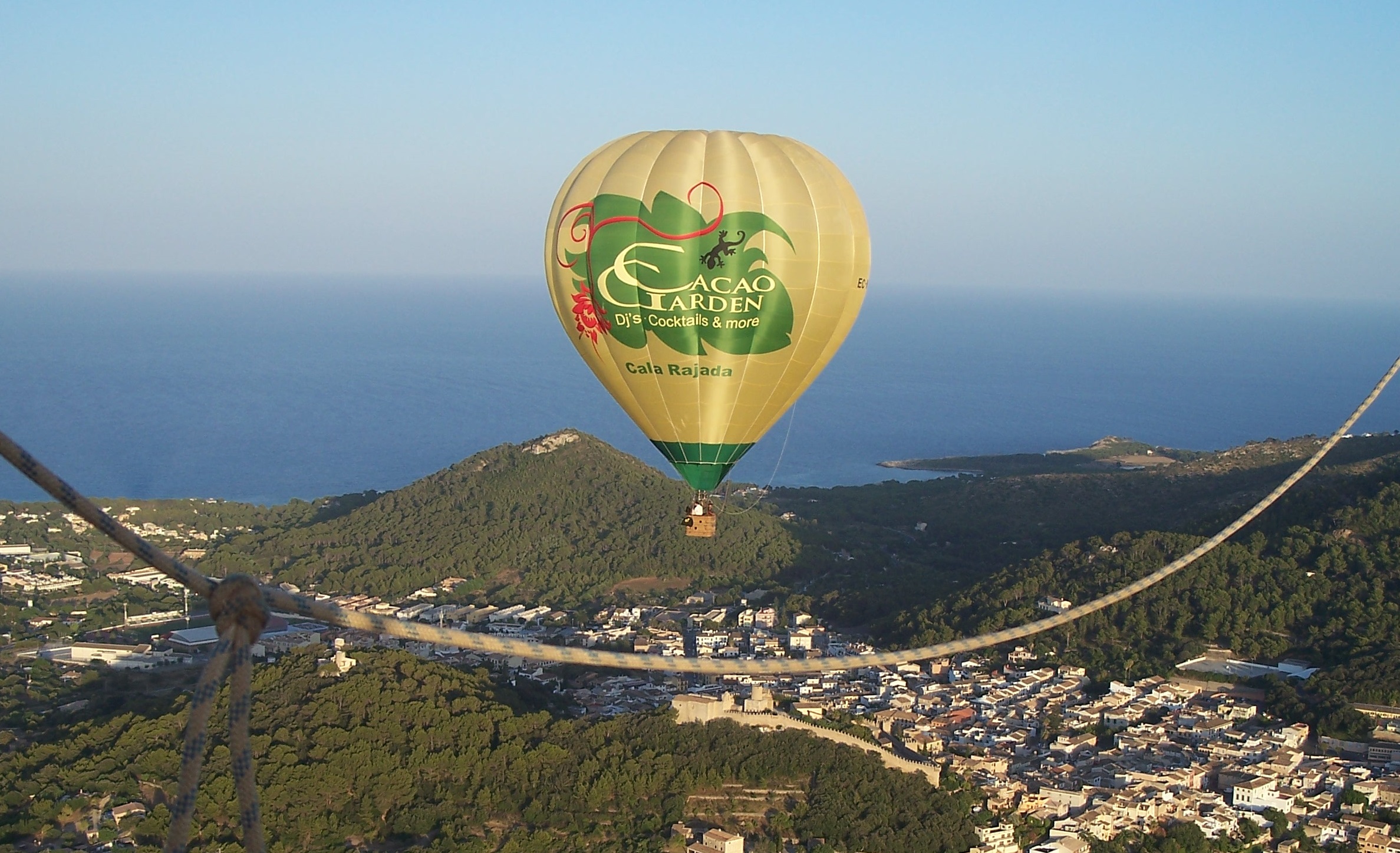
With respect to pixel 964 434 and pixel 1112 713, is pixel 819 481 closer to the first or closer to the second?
pixel 964 434

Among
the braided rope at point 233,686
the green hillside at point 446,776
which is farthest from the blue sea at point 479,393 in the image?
the braided rope at point 233,686

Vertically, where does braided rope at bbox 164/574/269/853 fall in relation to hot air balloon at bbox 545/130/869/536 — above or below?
below

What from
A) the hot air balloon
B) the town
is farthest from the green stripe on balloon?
the town

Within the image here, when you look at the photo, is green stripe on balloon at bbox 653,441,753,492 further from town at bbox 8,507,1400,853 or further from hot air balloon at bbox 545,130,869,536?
town at bbox 8,507,1400,853

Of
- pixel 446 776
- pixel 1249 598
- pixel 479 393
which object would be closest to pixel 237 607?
pixel 446 776

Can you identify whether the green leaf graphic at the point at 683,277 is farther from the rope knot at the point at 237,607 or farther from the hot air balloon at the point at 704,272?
the rope knot at the point at 237,607

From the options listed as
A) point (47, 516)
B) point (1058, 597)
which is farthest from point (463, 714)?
point (47, 516)

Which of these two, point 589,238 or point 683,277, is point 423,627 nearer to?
point 683,277

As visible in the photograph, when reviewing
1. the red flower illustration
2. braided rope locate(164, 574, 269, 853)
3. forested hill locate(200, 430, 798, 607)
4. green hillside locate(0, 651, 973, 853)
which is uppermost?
the red flower illustration
